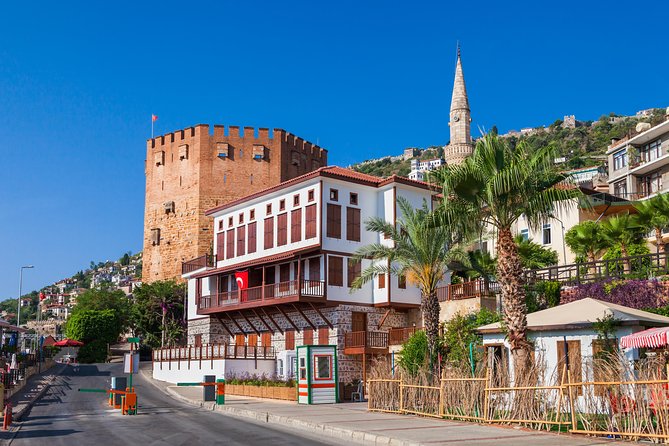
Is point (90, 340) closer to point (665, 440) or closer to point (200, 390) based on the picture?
point (200, 390)

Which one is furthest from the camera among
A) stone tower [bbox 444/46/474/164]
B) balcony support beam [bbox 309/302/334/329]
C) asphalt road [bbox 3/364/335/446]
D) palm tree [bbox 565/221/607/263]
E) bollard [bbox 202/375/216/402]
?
stone tower [bbox 444/46/474/164]

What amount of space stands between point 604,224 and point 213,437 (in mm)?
24354

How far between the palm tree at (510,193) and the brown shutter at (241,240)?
72.3 ft

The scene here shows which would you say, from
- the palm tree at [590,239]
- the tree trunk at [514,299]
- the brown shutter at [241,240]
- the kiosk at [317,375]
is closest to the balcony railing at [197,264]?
the brown shutter at [241,240]

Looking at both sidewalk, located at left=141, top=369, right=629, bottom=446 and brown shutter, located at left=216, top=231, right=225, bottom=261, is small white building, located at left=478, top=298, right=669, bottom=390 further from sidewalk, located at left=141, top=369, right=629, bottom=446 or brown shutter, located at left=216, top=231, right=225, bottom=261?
brown shutter, located at left=216, top=231, right=225, bottom=261

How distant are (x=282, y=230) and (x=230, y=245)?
17.7 ft

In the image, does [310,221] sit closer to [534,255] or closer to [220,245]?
[220,245]

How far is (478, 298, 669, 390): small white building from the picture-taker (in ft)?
67.8

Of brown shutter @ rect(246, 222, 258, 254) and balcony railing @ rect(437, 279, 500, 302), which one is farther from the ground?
brown shutter @ rect(246, 222, 258, 254)

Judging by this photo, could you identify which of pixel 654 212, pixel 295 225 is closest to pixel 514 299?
pixel 654 212

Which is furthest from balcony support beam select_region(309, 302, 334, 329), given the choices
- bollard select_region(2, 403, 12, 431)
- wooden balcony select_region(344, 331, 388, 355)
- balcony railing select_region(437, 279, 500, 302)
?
bollard select_region(2, 403, 12, 431)

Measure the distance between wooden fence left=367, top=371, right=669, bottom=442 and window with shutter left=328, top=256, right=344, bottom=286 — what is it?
41.8 ft

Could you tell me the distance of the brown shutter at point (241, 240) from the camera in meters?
41.8

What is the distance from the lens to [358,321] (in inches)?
1447
